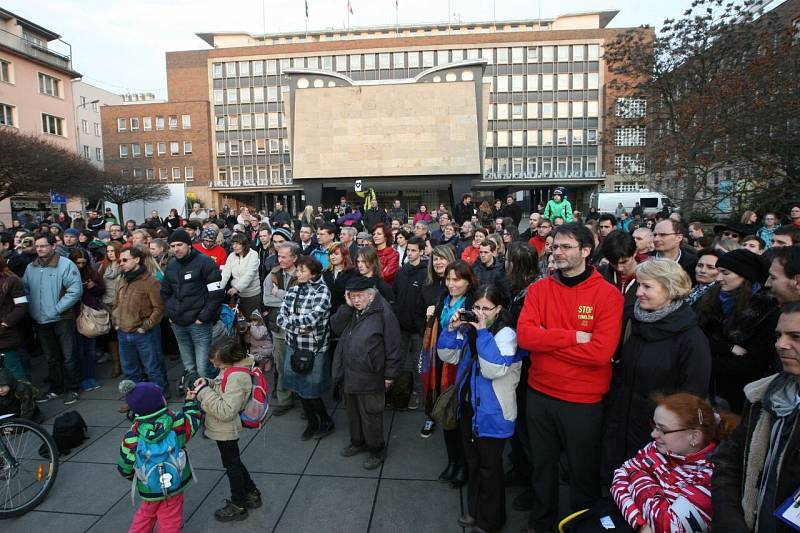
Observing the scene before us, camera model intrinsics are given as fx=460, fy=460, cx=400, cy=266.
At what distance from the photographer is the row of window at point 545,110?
182ft

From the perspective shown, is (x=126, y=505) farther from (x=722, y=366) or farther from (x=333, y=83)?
(x=333, y=83)

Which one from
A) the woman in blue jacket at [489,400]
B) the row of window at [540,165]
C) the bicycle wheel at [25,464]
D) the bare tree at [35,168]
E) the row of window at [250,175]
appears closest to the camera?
the woman in blue jacket at [489,400]

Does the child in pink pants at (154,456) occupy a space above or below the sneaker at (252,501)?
above

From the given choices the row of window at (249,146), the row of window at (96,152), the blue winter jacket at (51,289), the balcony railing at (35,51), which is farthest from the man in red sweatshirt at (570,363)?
the row of window at (96,152)

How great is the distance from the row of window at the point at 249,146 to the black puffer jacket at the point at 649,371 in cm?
6123

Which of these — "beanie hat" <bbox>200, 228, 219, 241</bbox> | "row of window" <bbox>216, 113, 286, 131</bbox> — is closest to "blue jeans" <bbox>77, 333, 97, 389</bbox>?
"beanie hat" <bbox>200, 228, 219, 241</bbox>

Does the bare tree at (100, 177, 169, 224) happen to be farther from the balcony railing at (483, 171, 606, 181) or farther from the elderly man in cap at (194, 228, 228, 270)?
the elderly man in cap at (194, 228, 228, 270)

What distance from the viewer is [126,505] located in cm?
357

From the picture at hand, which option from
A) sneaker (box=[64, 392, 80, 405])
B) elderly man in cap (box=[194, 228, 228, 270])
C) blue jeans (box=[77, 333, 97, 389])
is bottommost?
sneaker (box=[64, 392, 80, 405])

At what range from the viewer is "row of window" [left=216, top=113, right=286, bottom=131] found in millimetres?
59625

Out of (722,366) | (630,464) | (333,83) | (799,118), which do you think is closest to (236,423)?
(630,464)

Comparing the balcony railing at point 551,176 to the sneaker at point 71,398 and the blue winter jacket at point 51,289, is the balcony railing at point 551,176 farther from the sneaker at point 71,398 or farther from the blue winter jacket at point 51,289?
the sneaker at point 71,398

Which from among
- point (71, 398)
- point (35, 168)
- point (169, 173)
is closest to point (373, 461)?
point (71, 398)

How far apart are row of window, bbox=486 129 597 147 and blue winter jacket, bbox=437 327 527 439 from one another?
56375 mm
